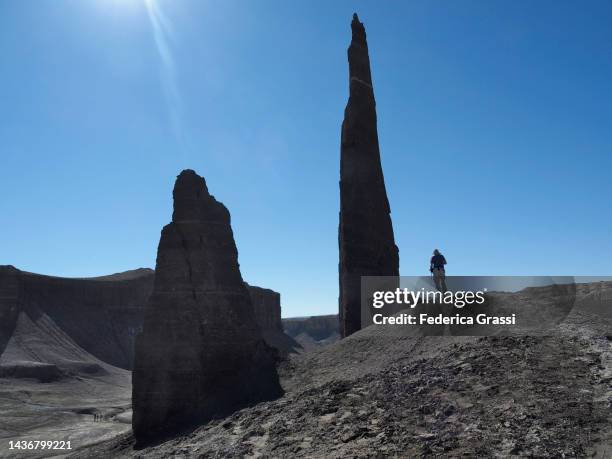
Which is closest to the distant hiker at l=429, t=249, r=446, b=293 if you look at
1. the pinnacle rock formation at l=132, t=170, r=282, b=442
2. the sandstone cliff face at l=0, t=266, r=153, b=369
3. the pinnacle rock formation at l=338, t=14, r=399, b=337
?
the pinnacle rock formation at l=132, t=170, r=282, b=442

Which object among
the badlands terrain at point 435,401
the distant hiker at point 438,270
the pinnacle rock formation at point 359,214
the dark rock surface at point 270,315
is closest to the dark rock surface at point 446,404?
the badlands terrain at point 435,401

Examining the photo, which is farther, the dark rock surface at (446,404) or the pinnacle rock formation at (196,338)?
the pinnacle rock formation at (196,338)

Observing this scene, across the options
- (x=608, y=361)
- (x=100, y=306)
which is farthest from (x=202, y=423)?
(x=100, y=306)

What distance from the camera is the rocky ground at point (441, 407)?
10133 millimetres

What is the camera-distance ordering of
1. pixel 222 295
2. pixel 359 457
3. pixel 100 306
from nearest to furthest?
pixel 359 457, pixel 222 295, pixel 100 306

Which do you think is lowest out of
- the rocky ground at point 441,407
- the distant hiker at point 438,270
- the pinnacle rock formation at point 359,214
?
the rocky ground at point 441,407

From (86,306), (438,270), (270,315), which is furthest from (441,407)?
(270,315)

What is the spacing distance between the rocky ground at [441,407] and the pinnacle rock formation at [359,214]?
7906mm

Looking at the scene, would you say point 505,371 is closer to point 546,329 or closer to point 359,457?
point 546,329

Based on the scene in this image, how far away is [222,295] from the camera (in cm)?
1962

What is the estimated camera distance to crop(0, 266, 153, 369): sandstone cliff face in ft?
208

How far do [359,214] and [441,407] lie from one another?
14.4 m

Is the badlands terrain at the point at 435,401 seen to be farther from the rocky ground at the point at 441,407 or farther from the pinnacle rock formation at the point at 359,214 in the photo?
the pinnacle rock formation at the point at 359,214

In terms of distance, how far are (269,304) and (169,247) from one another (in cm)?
6916
